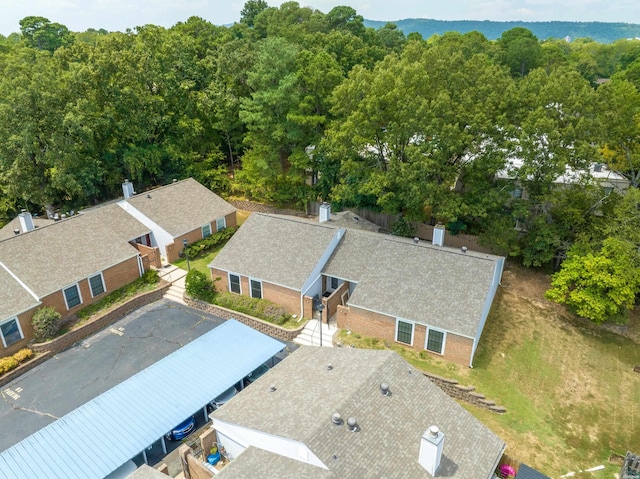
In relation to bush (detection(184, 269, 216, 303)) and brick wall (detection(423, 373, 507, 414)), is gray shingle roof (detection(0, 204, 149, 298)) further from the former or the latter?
brick wall (detection(423, 373, 507, 414))

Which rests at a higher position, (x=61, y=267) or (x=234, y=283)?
(x=61, y=267)

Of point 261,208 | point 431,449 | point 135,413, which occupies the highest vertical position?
point 431,449

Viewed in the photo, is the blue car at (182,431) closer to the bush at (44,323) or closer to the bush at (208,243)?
the bush at (44,323)

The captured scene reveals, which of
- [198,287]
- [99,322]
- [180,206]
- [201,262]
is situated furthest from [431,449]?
[180,206]

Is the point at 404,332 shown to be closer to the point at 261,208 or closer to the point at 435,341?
the point at 435,341

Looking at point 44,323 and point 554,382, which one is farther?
point 44,323

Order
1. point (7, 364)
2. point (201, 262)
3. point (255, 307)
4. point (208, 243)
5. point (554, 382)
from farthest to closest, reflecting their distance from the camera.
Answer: point (208, 243) < point (201, 262) < point (255, 307) < point (7, 364) < point (554, 382)

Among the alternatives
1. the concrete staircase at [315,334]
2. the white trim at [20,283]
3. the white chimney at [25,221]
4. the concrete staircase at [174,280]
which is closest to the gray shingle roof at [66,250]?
the white trim at [20,283]

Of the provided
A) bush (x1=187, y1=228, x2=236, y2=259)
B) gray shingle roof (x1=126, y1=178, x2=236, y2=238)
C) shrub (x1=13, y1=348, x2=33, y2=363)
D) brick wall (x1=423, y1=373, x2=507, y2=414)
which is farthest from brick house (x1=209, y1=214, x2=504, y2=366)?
shrub (x1=13, y1=348, x2=33, y2=363)
